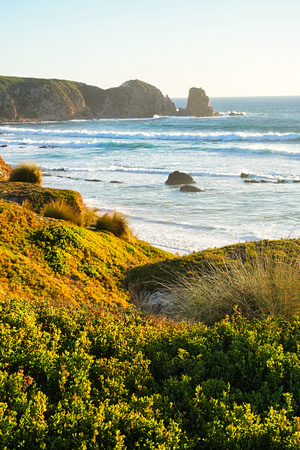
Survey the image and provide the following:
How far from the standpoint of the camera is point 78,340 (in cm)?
324

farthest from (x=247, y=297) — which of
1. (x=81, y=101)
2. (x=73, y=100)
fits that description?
(x=81, y=101)

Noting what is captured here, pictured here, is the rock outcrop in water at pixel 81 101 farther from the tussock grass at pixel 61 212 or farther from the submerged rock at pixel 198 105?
the tussock grass at pixel 61 212

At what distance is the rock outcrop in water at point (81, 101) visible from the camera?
138m

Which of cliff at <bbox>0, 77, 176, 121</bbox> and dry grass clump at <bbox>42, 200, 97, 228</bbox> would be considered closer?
dry grass clump at <bbox>42, 200, 97, 228</bbox>

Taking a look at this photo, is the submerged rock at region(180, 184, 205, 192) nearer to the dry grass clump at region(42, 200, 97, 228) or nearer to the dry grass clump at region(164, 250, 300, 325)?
the dry grass clump at region(42, 200, 97, 228)

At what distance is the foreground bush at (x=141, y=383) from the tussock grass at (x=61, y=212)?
15.4ft

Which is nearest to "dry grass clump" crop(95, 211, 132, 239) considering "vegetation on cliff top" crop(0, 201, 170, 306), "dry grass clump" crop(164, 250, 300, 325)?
"vegetation on cliff top" crop(0, 201, 170, 306)

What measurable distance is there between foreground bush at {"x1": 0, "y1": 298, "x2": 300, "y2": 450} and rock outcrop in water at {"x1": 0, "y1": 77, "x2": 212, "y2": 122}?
13297 cm

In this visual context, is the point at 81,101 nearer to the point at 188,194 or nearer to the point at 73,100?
the point at 73,100

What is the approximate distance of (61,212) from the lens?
858 centimetres

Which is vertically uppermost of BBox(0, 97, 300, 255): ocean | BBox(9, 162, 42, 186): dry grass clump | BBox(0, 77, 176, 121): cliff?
BBox(0, 77, 176, 121): cliff

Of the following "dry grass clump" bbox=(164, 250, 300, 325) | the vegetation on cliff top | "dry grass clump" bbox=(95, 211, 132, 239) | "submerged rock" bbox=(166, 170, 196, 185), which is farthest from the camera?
"submerged rock" bbox=(166, 170, 196, 185)

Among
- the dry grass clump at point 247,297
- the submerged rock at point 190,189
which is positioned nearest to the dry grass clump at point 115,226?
the dry grass clump at point 247,297

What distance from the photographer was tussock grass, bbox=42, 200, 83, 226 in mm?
8484
